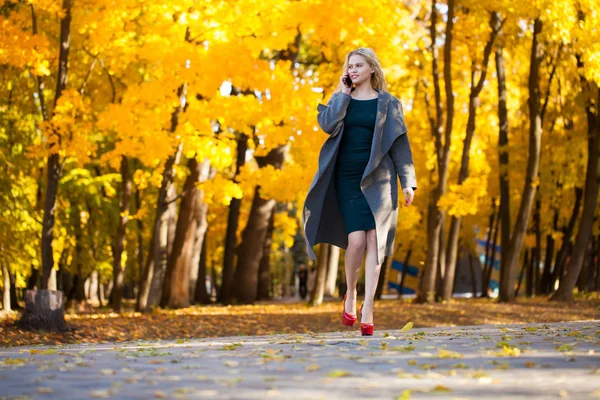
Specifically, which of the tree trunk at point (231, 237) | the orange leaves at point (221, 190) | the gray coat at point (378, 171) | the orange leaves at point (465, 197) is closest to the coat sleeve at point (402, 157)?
the gray coat at point (378, 171)

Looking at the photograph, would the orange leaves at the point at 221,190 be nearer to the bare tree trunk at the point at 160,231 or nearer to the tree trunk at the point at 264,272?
the bare tree trunk at the point at 160,231

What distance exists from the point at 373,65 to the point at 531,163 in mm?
14188

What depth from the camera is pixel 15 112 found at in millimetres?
23109

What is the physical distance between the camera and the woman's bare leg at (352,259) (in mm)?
8398

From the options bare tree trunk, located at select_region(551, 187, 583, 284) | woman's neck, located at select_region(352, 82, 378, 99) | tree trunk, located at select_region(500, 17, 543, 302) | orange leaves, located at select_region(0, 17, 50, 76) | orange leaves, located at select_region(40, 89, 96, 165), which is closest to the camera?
woman's neck, located at select_region(352, 82, 378, 99)

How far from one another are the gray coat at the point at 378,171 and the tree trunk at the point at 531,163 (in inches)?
548

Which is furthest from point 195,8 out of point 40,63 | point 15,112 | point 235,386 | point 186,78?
point 235,386

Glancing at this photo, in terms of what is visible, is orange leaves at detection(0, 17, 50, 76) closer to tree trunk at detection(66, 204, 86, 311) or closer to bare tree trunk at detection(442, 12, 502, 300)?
bare tree trunk at detection(442, 12, 502, 300)

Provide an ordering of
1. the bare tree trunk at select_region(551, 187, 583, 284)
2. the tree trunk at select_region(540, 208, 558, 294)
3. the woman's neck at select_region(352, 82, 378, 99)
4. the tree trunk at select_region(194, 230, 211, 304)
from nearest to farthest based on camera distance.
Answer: the woman's neck at select_region(352, 82, 378, 99) < the bare tree trunk at select_region(551, 187, 583, 284) < the tree trunk at select_region(540, 208, 558, 294) < the tree trunk at select_region(194, 230, 211, 304)

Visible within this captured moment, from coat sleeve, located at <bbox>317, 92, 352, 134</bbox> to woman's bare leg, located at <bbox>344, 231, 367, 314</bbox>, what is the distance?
88 cm

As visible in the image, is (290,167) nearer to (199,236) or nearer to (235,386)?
(199,236)

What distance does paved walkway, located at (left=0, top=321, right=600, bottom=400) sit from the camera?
15.2 ft

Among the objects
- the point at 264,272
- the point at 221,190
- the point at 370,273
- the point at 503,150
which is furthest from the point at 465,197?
the point at 264,272

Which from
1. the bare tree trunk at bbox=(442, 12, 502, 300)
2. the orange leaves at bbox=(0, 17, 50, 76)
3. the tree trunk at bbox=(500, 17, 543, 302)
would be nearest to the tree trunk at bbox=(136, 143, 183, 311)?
the orange leaves at bbox=(0, 17, 50, 76)
